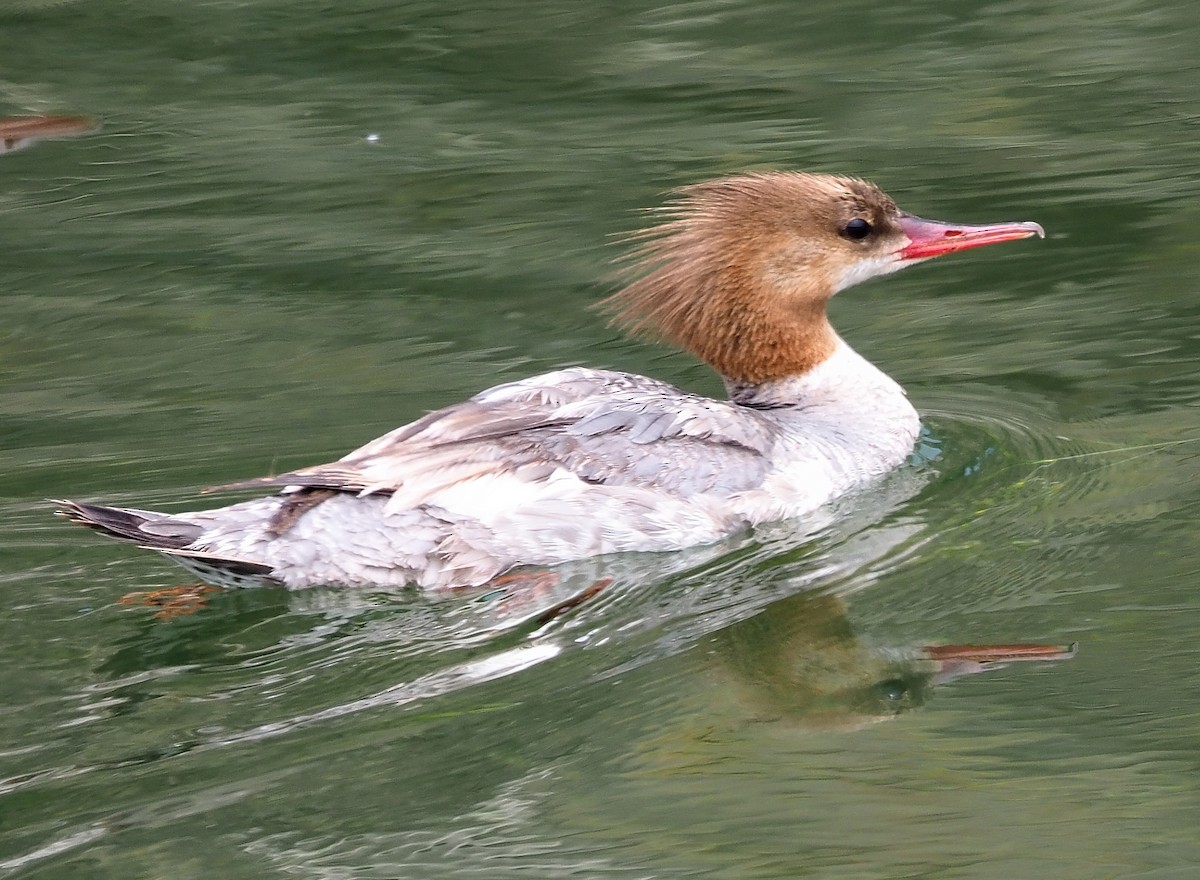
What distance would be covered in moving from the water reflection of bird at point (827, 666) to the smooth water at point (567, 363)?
0.02m

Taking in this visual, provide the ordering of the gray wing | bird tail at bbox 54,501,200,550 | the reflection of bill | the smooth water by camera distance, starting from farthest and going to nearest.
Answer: the reflection of bill, the gray wing, bird tail at bbox 54,501,200,550, the smooth water

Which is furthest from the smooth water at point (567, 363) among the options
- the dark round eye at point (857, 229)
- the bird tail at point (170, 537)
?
the dark round eye at point (857, 229)

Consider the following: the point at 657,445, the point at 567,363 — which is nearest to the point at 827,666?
the point at 657,445

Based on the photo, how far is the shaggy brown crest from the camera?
238 inches

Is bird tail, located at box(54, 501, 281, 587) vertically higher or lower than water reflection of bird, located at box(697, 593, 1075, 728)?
higher

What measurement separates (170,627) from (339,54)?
526cm

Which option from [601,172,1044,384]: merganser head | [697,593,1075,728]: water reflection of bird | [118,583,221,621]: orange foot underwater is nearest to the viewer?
[697,593,1075,728]: water reflection of bird

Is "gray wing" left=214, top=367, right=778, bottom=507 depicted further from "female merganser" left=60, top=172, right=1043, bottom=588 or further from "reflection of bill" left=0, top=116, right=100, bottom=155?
"reflection of bill" left=0, top=116, right=100, bottom=155

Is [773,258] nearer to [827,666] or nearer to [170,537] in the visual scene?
[827,666]

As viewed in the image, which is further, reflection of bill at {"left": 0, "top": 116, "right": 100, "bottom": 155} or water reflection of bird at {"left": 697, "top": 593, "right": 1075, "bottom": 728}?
reflection of bill at {"left": 0, "top": 116, "right": 100, "bottom": 155}

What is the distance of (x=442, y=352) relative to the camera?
22.7ft

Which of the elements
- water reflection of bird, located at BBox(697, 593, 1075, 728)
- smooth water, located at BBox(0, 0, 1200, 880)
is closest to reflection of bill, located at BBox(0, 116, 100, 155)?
smooth water, located at BBox(0, 0, 1200, 880)

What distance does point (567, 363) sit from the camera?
22.4ft

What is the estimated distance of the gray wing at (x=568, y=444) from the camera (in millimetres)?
5223
